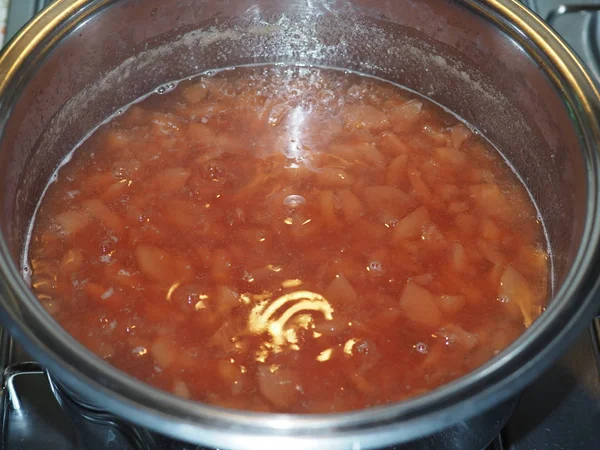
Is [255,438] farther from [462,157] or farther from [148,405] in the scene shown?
[462,157]

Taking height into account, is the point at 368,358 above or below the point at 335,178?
below

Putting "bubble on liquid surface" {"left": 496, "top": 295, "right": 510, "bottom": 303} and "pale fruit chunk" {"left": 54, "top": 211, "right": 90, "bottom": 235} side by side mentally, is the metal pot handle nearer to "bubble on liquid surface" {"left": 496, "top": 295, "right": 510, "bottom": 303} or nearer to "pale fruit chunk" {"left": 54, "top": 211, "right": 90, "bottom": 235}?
"pale fruit chunk" {"left": 54, "top": 211, "right": 90, "bottom": 235}

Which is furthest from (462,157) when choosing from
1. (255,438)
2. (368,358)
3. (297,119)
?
(255,438)

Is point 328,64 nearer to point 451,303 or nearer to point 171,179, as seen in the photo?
point 171,179

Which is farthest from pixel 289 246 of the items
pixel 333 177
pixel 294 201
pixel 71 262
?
pixel 71 262

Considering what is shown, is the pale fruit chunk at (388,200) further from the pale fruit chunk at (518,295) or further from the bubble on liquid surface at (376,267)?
the pale fruit chunk at (518,295)
